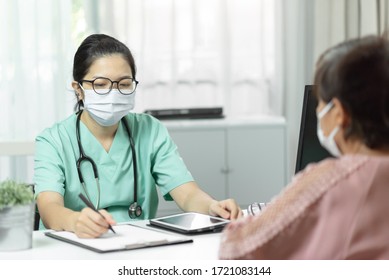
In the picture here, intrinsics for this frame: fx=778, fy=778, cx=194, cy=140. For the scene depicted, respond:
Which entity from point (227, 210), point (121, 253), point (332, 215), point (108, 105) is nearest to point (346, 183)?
point (332, 215)

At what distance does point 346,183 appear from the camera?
1.20 m

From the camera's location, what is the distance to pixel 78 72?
2.27 m

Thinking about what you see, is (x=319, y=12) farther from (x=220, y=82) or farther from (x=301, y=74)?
(x=220, y=82)

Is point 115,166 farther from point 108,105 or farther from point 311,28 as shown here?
point 311,28

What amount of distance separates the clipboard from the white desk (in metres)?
0.01

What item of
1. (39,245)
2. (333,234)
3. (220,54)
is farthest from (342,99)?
(220,54)

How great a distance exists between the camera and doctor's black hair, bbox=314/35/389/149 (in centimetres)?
118

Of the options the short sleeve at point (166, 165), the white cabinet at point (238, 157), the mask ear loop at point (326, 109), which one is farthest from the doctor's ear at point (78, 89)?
the white cabinet at point (238, 157)

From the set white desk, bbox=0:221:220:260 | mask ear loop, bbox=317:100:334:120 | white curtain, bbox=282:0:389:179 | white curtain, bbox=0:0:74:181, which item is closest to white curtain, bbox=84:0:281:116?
white curtain, bbox=282:0:389:179

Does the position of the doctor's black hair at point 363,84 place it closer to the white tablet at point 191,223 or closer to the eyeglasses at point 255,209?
the white tablet at point 191,223

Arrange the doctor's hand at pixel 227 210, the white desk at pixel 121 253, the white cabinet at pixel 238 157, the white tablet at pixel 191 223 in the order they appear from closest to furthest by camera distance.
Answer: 1. the white desk at pixel 121 253
2. the white tablet at pixel 191 223
3. the doctor's hand at pixel 227 210
4. the white cabinet at pixel 238 157

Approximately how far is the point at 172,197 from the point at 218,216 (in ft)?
1.13

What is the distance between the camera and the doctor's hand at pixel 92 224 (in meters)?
1.72

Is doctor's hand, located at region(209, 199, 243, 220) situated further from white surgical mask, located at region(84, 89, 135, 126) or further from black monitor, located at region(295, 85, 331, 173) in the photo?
white surgical mask, located at region(84, 89, 135, 126)
